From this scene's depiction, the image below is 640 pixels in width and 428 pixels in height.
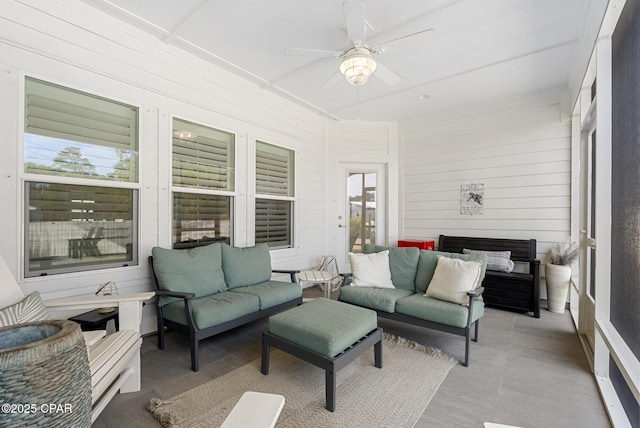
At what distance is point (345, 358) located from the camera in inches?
84.0

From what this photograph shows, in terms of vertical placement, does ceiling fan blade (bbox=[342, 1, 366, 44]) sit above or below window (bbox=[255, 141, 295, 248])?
above

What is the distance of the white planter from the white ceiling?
2.55 meters

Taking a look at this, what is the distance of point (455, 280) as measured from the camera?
2916 mm

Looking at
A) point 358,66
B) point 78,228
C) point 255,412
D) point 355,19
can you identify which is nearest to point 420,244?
point 358,66

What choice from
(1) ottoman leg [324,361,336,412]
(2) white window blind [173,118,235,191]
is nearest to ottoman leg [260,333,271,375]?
(1) ottoman leg [324,361,336,412]

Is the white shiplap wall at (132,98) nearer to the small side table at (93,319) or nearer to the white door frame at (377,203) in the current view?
the small side table at (93,319)

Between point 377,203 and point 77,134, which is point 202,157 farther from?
point 377,203

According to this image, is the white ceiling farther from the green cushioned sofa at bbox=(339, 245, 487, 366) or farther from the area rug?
the area rug

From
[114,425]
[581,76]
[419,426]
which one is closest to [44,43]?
[114,425]

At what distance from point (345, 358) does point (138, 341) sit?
1.49 metres

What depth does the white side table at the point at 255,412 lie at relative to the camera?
113 centimetres

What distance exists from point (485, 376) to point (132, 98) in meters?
4.11

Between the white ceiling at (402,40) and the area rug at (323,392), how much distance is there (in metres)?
3.15

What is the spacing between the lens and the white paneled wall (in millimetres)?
4402
